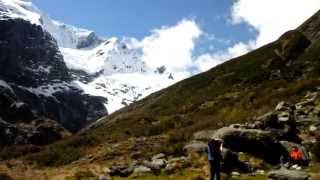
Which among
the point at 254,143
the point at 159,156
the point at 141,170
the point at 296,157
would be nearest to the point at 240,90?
the point at 159,156

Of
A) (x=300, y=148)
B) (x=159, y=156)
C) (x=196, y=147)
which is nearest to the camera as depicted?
(x=300, y=148)

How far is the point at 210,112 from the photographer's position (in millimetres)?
Answer: 54625

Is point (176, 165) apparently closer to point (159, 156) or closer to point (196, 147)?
point (196, 147)

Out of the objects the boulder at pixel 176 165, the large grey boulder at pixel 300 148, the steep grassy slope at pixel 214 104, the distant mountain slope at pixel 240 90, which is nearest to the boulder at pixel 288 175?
the large grey boulder at pixel 300 148

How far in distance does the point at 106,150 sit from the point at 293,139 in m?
17.0

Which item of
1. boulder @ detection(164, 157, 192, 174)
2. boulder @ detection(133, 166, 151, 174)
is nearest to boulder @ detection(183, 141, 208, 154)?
boulder @ detection(164, 157, 192, 174)

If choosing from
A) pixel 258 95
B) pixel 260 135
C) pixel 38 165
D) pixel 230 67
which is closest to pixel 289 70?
pixel 258 95

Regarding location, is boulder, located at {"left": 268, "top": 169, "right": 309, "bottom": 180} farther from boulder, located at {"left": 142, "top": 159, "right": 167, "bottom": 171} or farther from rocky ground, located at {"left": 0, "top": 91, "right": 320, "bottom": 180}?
boulder, located at {"left": 142, "top": 159, "right": 167, "bottom": 171}

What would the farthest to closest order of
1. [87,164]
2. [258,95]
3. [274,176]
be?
[258,95] → [87,164] → [274,176]

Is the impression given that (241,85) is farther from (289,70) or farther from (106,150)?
(106,150)

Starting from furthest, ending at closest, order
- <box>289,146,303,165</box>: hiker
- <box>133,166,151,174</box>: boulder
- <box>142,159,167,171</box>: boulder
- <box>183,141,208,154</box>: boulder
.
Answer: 1. <box>183,141,208,154</box>: boulder
2. <box>142,159,167,171</box>: boulder
3. <box>133,166,151,174</box>: boulder
4. <box>289,146,303,165</box>: hiker

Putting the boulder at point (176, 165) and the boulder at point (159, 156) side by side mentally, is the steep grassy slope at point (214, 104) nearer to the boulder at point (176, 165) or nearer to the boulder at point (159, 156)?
the boulder at point (159, 156)

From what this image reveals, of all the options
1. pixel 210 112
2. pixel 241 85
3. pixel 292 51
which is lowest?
pixel 210 112

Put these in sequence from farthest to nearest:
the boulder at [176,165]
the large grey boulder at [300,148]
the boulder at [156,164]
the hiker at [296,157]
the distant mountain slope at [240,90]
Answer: the distant mountain slope at [240,90]
the boulder at [156,164]
the boulder at [176,165]
the large grey boulder at [300,148]
the hiker at [296,157]
